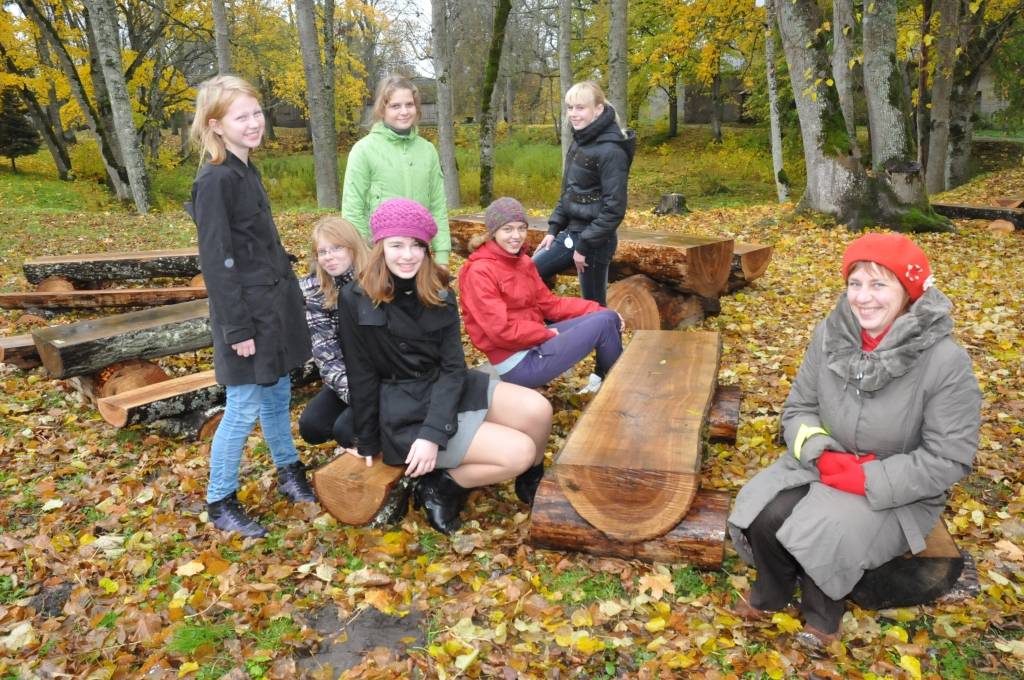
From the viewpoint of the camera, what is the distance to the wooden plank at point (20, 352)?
17.8 feet

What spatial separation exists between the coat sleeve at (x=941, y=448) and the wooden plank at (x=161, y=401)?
4.15m

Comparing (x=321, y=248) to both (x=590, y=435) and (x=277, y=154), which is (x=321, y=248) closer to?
(x=590, y=435)

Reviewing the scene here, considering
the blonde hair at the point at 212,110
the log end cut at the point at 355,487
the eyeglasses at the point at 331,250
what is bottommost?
the log end cut at the point at 355,487

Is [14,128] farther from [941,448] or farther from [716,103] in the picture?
[941,448]

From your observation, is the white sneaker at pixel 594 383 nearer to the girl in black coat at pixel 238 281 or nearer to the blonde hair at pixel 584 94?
the blonde hair at pixel 584 94

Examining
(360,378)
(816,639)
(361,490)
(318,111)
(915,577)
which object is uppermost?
(318,111)

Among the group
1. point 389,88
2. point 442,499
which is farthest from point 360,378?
point 389,88

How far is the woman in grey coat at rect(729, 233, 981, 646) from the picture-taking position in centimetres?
266

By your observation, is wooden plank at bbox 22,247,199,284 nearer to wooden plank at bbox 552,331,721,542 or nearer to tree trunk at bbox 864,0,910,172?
wooden plank at bbox 552,331,721,542

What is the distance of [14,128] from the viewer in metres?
24.5

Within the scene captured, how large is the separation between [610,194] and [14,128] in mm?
27384

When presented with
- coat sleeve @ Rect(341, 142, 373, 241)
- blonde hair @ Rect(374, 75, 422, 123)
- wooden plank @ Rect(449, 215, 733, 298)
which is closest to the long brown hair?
coat sleeve @ Rect(341, 142, 373, 241)

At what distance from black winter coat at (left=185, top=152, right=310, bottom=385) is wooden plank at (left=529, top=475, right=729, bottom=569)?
1.53 meters

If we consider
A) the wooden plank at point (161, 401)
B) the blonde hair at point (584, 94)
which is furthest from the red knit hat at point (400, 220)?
the wooden plank at point (161, 401)
